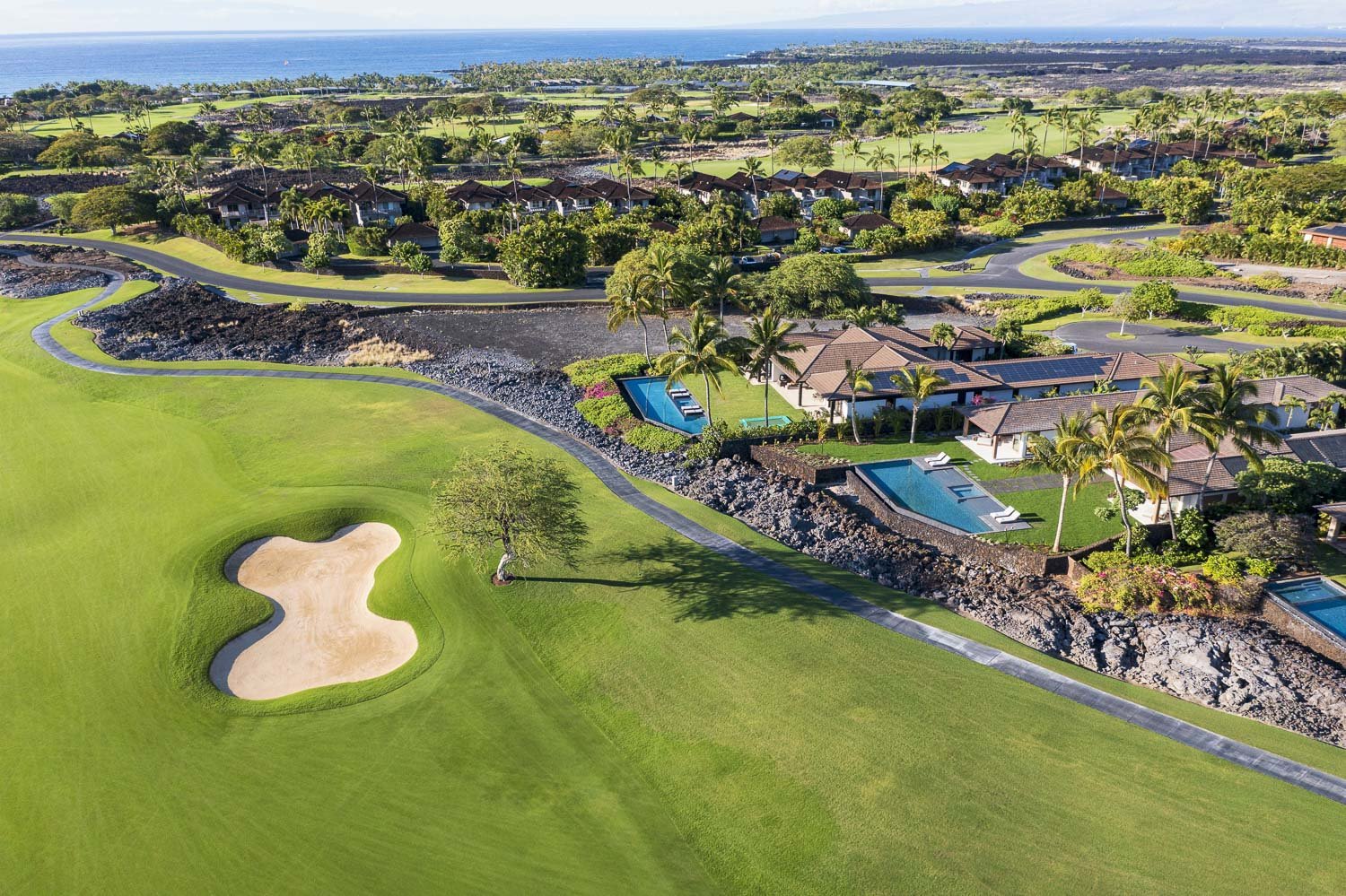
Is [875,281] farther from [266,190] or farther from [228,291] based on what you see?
[266,190]

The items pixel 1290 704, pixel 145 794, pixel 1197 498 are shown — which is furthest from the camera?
pixel 1197 498

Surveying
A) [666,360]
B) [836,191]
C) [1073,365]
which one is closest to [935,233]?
[836,191]

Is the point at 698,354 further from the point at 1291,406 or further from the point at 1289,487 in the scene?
the point at 1291,406

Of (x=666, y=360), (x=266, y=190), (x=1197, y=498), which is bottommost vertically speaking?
(x=1197, y=498)

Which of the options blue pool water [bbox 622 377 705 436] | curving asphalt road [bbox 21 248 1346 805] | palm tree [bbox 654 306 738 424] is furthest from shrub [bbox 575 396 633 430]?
palm tree [bbox 654 306 738 424]

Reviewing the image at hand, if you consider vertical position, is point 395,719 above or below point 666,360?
below
